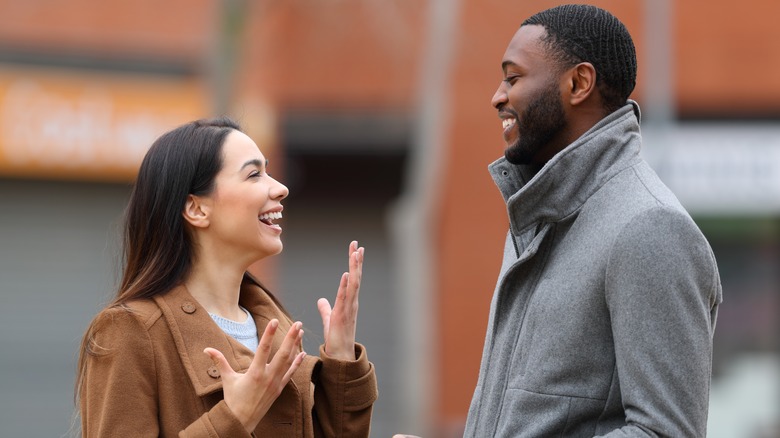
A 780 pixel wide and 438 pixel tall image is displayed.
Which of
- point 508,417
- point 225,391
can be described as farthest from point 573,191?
point 225,391

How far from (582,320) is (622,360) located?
146 mm

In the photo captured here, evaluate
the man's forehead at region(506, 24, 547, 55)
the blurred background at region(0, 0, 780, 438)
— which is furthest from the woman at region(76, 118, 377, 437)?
the blurred background at region(0, 0, 780, 438)

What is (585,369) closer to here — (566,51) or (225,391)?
(566,51)

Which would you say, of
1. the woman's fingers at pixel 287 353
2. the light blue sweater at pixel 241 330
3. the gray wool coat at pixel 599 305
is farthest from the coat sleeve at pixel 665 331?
the light blue sweater at pixel 241 330

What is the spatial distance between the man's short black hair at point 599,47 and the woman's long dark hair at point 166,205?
1009 millimetres

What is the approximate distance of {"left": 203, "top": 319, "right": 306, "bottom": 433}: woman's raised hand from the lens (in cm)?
295

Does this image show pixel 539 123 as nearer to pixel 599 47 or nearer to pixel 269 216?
pixel 599 47

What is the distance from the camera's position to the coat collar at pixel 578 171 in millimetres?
2760

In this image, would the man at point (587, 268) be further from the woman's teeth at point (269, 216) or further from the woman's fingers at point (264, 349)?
the woman's teeth at point (269, 216)

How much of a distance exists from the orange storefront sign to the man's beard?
441 inches

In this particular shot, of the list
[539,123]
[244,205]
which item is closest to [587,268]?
[539,123]

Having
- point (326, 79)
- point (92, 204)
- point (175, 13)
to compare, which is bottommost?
point (92, 204)

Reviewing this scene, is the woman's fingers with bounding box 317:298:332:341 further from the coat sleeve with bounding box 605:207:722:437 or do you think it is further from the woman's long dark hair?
the coat sleeve with bounding box 605:207:722:437

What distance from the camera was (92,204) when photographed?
14.7m
